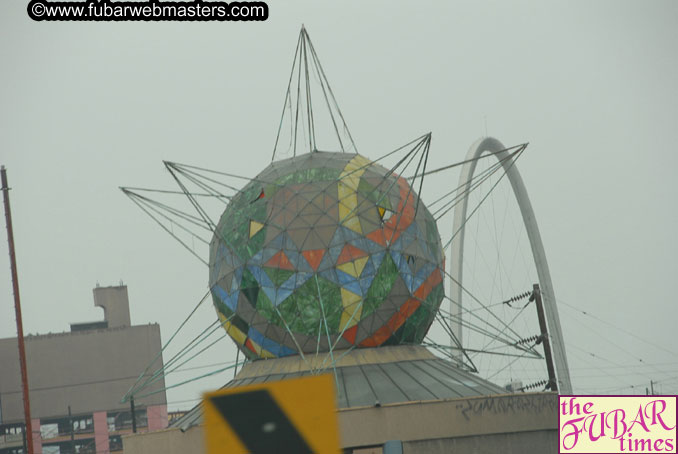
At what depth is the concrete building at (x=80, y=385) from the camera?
86.4 meters

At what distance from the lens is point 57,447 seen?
85.4 metres

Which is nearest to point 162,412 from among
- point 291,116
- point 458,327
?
point 458,327

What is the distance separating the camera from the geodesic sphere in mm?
27844

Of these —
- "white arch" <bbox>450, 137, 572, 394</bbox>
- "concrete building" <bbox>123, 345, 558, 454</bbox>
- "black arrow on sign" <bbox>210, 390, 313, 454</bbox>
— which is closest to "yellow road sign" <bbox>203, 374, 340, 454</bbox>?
"black arrow on sign" <bbox>210, 390, 313, 454</bbox>

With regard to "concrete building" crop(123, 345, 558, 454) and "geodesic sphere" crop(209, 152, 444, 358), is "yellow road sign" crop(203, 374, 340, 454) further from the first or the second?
"geodesic sphere" crop(209, 152, 444, 358)

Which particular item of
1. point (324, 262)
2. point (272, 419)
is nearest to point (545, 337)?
point (324, 262)

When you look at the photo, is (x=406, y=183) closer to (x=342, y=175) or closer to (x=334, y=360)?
(x=342, y=175)

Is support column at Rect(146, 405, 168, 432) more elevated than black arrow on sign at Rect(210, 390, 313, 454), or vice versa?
black arrow on sign at Rect(210, 390, 313, 454)

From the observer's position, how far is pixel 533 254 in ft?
176

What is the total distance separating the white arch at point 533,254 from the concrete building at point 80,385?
131 feet

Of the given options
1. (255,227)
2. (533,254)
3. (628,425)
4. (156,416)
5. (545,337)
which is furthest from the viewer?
(156,416)

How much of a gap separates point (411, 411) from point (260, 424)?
71.2ft

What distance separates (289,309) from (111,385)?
6452cm

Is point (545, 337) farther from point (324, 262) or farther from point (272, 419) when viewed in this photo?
point (272, 419)
